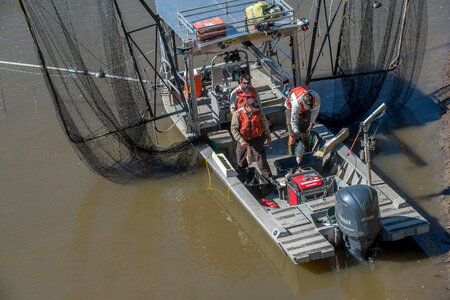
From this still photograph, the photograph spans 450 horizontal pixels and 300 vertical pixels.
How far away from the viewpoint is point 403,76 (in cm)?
1148

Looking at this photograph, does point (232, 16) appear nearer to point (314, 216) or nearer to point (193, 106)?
point (193, 106)

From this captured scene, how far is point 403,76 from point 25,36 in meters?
9.89

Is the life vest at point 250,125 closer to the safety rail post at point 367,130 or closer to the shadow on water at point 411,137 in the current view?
the safety rail post at point 367,130

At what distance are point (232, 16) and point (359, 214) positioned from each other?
14.3ft

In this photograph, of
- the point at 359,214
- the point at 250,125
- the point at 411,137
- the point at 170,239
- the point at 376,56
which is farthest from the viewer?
the point at 376,56

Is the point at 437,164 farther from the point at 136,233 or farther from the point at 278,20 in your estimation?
the point at 136,233

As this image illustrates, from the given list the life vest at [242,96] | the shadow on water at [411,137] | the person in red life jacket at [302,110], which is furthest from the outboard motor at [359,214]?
the life vest at [242,96]

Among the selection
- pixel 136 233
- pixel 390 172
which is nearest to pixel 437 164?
pixel 390 172

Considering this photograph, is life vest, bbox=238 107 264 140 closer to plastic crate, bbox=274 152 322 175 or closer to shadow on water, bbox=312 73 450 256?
plastic crate, bbox=274 152 322 175

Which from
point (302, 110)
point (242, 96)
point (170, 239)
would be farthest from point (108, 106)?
point (302, 110)

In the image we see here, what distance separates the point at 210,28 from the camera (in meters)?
9.76

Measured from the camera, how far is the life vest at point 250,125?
9.25m

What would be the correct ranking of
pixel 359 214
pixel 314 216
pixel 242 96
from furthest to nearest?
pixel 242 96, pixel 314 216, pixel 359 214

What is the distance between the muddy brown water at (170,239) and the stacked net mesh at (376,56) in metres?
0.79
